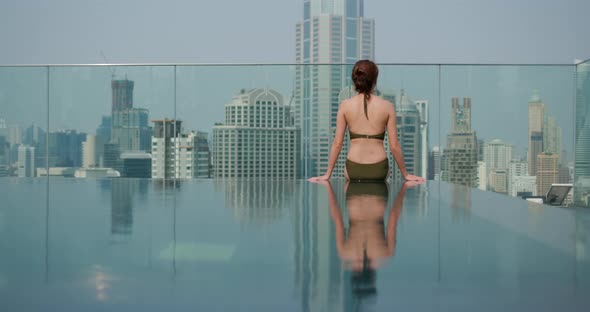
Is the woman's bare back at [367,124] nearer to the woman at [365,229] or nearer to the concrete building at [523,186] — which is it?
the woman at [365,229]

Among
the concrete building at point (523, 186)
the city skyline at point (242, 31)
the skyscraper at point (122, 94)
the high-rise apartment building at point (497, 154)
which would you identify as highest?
the city skyline at point (242, 31)

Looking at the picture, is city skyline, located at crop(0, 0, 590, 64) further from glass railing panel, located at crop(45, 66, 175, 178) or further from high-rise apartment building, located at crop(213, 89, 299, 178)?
high-rise apartment building, located at crop(213, 89, 299, 178)

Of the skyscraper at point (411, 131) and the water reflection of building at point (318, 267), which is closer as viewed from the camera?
the water reflection of building at point (318, 267)

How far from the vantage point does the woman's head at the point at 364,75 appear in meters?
3.36

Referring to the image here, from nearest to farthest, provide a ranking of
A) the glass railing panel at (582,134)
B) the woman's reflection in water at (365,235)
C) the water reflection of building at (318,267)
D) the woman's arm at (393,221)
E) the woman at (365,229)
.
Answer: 1. the water reflection of building at (318,267)
2. the woman's reflection in water at (365,235)
3. the woman at (365,229)
4. the woman's arm at (393,221)
5. the glass railing panel at (582,134)

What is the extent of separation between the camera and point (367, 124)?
3.39m

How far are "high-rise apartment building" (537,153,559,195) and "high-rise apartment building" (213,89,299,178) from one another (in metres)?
2.08

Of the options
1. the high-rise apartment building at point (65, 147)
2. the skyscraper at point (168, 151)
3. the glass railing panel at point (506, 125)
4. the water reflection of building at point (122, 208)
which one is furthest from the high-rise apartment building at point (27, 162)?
the glass railing panel at point (506, 125)

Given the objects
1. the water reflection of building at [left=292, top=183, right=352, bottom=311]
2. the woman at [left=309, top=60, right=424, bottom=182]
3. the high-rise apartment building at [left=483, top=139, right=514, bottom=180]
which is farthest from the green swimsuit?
the high-rise apartment building at [left=483, top=139, right=514, bottom=180]

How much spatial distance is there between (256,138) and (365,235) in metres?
5.02

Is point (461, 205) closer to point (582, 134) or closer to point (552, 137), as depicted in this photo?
point (582, 134)

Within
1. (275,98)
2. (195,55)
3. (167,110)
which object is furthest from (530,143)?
(195,55)

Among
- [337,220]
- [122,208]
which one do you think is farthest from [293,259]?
[122,208]

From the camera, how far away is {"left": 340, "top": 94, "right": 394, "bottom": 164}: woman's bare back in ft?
11.1
